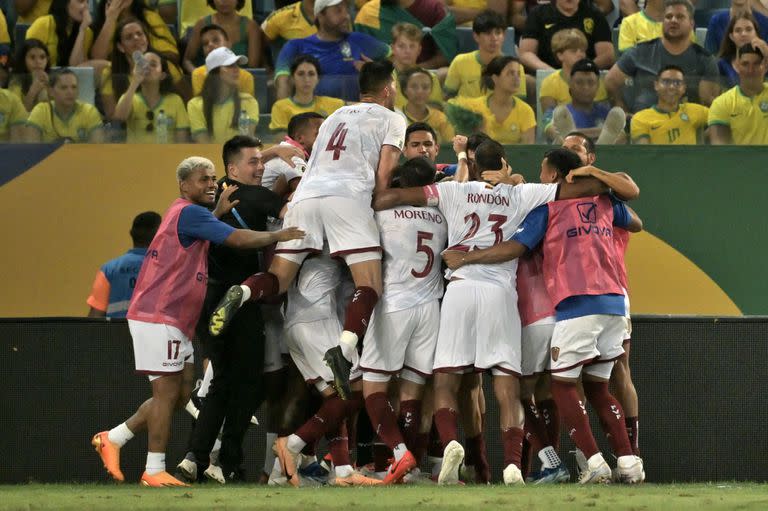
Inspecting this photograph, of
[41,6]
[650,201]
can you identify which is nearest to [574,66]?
[650,201]

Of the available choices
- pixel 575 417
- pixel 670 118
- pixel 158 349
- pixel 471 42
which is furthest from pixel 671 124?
pixel 158 349

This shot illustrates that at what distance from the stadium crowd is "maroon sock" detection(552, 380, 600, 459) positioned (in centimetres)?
374

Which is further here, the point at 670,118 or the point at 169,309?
the point at 670,118

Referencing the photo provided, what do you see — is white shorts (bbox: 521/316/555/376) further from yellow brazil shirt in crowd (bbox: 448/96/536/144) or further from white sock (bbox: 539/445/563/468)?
yellow brazil shirt in crowd (bbox: 448/96/536/144)

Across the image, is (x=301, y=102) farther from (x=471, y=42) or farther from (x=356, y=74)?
(x=471, y=42)

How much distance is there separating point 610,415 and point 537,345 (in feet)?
2.14

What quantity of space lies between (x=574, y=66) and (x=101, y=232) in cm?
444

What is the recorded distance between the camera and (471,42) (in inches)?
484

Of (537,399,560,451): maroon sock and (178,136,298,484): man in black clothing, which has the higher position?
(178,136,298,484): man in black clothing

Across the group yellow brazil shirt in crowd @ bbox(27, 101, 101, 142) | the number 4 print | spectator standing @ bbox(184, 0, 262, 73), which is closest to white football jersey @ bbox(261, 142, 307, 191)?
the number 4 print

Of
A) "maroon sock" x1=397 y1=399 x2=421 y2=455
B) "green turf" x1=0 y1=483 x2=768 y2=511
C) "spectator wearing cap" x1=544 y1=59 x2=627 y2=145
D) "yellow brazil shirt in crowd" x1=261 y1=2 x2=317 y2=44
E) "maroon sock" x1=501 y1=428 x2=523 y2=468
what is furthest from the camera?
"yellow brazil shirt in crowd" x1=261 y1=2 x2=317 y2=44

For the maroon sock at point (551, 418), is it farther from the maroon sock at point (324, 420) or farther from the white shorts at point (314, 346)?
the maroon sock at point (324, 420)

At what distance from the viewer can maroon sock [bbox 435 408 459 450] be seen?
7.71 metres

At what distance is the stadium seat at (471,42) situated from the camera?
12.3 metres
